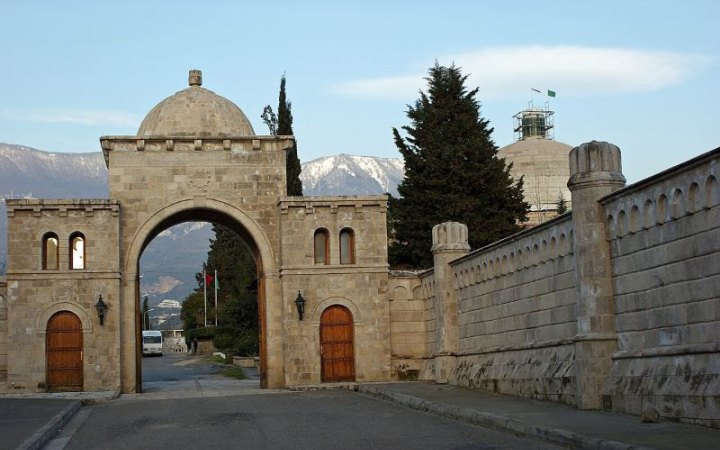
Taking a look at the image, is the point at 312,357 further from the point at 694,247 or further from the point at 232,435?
the point at 694,247

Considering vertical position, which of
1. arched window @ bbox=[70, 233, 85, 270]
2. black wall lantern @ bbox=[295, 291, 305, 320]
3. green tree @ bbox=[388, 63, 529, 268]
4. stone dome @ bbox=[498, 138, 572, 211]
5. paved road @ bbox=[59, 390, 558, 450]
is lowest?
paved road @ bbox=[59, 390, 558, 450]

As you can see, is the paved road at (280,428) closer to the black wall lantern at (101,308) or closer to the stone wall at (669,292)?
the stone wall at (669,292)

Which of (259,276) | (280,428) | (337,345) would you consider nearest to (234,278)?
(259,276)

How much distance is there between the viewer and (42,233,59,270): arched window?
1206 inches

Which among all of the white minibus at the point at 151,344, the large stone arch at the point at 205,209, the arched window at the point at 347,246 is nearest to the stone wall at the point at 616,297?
the arched window at the point at 347,246

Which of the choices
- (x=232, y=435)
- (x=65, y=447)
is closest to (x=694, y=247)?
(x=232, y=435)

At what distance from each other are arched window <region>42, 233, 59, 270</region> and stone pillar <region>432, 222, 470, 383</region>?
10788 mm

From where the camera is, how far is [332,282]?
3175cm

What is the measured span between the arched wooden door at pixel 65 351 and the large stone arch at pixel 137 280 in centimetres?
128

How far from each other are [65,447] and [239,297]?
46.2 m

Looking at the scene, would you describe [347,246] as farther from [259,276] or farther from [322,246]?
[259,276]

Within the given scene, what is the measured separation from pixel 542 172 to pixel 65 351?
47530mm

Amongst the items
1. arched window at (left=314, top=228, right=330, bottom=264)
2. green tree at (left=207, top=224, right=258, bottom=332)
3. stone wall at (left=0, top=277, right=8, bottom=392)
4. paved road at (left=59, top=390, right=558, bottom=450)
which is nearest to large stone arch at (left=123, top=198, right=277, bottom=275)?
arched window at (left=314, top=228, right=330, bottom=264)

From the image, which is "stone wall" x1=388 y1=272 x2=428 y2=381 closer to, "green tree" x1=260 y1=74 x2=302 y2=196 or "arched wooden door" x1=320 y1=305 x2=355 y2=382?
"arched wooden door" x1=320 y1=305 x2=355 y2=382
